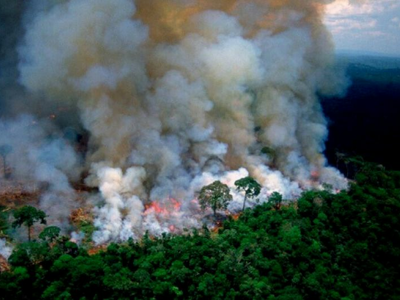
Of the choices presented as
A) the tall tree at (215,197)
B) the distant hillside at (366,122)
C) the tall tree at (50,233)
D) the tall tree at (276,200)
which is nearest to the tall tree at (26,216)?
the tall tree at (50,233)

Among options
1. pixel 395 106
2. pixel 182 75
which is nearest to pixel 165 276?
pixel 182 75

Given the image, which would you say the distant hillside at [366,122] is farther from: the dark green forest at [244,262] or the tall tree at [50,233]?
the tall tree at [50,233]

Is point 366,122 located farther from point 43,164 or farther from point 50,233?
point 50,233

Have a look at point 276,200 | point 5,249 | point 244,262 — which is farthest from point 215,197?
point 5,249

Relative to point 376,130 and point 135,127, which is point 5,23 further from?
point 376,130

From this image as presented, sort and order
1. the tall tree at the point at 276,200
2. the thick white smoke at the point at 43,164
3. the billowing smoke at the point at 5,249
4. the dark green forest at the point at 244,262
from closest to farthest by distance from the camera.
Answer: the dark green forest at the point at 244,262 → the billowing smoke at the point at 5,249 → the thick white smoke at the point at 43,164 → the tall tree at the point at 276,200
